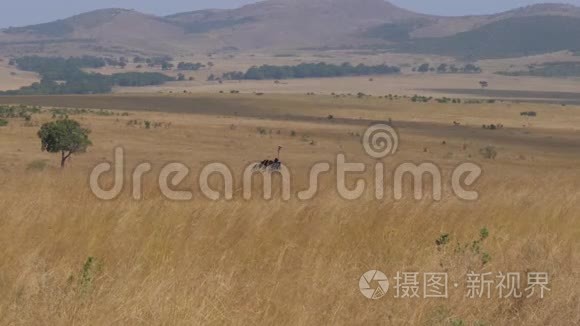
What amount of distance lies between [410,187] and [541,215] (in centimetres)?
270

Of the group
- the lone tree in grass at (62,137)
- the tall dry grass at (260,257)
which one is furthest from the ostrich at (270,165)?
the lone tree in grass at (62,137)

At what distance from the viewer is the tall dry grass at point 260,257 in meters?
4.71

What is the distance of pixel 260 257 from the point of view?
20.1 feet

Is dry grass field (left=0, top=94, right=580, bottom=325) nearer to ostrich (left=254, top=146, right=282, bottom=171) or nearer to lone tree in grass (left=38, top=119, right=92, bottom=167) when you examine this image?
ostrich (left=254, top=146, right=282, bottom=171)

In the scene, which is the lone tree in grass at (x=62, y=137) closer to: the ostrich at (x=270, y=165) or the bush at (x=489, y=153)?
the bush at (x=489, y=153)

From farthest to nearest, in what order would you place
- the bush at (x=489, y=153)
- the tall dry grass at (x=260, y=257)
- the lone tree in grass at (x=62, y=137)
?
1. the bush at (x=489, y=153)
2. the lone tree in grass at (x=62, y=137)
3. the tall dry grass at (x=260, y=257)

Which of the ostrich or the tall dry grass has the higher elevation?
the tall dry grass

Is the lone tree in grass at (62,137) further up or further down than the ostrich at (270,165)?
further down

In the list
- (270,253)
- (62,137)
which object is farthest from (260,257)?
(62,137)

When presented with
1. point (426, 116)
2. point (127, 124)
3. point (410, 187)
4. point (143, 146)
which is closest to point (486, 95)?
point (426, 116)

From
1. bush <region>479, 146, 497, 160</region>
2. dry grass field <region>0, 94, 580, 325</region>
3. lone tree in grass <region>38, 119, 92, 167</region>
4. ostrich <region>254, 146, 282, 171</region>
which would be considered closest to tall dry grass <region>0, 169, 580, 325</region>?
dry grass field <region>0, 94, 580, 325</region>

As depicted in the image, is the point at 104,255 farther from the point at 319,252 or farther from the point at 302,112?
the point at 302,112

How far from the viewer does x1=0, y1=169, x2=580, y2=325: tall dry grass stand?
471 cm

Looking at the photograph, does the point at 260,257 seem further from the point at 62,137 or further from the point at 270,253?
the point at 62,137
